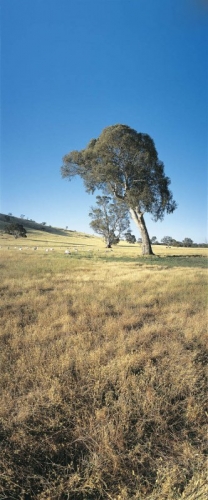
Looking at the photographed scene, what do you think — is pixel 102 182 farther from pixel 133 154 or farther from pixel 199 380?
pixel 199 380

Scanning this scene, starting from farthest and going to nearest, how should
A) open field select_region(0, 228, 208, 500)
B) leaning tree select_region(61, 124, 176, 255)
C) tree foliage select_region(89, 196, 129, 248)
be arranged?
1. tree foliage select_region(89, 196, 129, 248)
2. leaning tree select_region(61, 124, 176, 255)
3. open field select_region(0, 228, 208, 500)

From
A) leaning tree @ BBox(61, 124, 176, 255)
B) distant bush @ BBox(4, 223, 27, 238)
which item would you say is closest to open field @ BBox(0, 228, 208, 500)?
leaning tree @ BBox(61, 124, 176, 255)

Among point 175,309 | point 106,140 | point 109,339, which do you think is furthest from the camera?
point 106,140

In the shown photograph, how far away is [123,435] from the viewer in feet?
9.27

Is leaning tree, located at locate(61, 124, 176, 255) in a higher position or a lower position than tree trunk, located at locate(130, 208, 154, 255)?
higher

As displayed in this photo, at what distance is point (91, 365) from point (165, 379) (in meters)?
1.20

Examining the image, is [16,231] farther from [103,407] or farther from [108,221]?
[103,407]

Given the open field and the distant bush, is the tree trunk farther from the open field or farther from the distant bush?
the distant bush

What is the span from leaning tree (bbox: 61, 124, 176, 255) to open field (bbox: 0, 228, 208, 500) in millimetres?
20962

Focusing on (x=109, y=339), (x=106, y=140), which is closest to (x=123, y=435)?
(x=109, y=339)

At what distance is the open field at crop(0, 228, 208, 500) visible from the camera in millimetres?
2404

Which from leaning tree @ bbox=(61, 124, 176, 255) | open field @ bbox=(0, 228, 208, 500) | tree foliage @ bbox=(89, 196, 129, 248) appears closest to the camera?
open field @ bbox=(0, 228, 208, 500)

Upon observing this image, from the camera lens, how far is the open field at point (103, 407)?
94.7 inches

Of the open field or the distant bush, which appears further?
the distant bush
